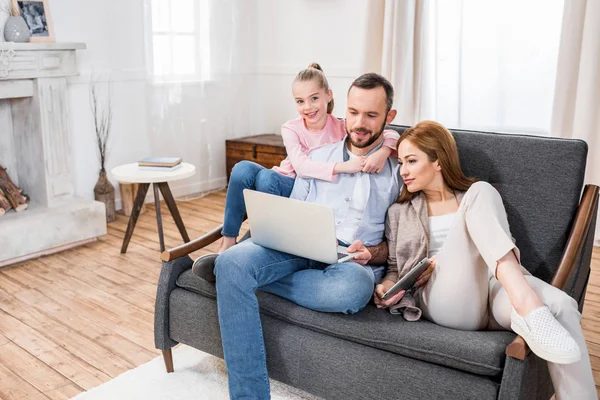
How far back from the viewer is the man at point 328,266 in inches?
74.5

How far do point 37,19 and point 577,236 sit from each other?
3177 millimetres

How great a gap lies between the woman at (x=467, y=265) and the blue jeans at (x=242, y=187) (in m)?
0.51

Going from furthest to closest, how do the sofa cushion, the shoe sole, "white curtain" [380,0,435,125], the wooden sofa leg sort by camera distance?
"white curtain" [380,0,435,125] → the wooden sofa leg → the sofa cushion → the shoe sole

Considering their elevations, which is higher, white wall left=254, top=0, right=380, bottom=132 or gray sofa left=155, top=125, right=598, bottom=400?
white wall left=254, top=0, right=380, bottom=132

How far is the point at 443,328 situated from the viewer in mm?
1785

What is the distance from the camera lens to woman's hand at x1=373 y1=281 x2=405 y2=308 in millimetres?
1881

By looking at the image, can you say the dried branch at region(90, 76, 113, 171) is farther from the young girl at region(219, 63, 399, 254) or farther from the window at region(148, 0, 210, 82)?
the young girl at region(219, 63, 399, 254)

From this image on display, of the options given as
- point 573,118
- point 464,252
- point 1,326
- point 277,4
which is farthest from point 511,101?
point 1,326

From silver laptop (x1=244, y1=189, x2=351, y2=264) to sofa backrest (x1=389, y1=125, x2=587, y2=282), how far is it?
56 centimetres

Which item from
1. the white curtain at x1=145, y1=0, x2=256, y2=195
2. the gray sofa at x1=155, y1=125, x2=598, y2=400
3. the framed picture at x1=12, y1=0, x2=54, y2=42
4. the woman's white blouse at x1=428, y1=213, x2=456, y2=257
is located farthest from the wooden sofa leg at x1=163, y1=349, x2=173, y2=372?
the white curtain at x1=145, y1=0, x2=256, y2=195

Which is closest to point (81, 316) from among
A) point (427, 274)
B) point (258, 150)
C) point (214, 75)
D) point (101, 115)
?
point (427, 274)

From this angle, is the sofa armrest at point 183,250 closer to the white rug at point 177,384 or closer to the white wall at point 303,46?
the white rug at point 177,384

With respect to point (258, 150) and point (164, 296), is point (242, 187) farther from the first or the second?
point (258, 150)

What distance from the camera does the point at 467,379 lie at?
5.44ft
